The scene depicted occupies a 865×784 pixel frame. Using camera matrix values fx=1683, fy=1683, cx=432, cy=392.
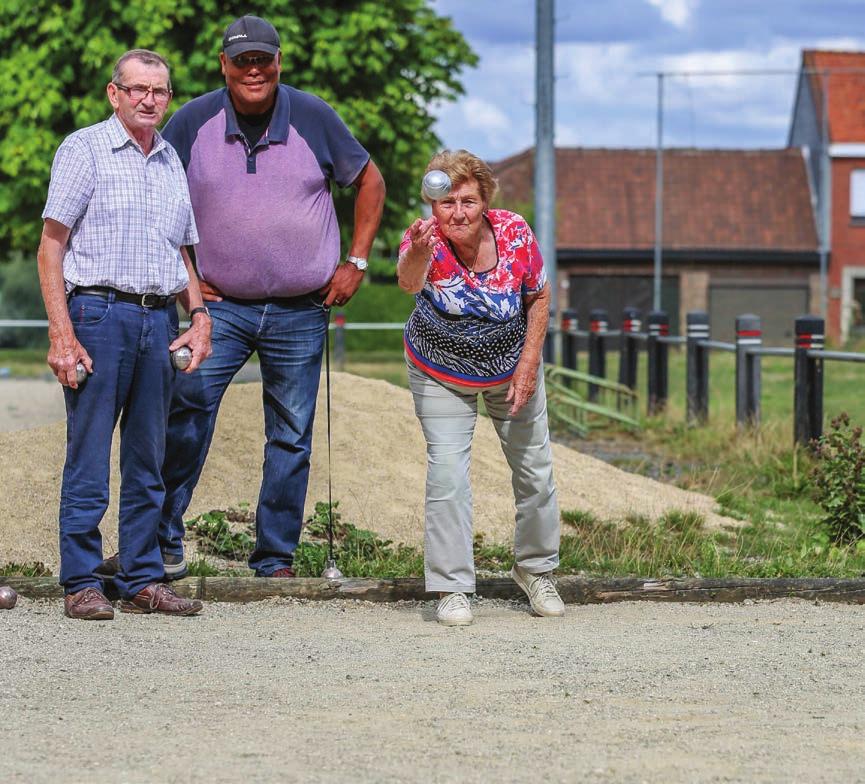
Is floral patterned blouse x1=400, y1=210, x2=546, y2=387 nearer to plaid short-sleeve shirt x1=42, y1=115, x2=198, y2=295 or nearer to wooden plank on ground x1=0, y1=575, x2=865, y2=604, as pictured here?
plaid short-sleeve shirt x1=42, y1=115, x2=198, y2=295

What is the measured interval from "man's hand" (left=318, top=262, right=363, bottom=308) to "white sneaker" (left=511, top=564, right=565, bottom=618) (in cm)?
125

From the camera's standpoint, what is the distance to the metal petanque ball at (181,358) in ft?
19.8

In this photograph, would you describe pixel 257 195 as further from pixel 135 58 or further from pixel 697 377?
pixel 697 377

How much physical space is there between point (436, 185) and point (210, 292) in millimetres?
1259

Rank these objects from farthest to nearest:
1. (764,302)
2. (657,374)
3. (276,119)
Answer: (764,302) < (657,374) < (276,119)

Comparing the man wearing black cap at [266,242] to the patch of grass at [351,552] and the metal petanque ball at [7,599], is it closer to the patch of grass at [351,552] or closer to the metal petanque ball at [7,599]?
the patch of grass at [351,552]

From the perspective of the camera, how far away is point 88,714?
15.0 ft

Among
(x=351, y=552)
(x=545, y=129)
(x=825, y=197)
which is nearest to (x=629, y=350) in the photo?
(x=545, y=129)

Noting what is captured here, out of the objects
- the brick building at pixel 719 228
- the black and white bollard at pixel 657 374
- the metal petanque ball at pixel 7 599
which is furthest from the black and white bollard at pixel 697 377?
the brick building at pixel 719 228

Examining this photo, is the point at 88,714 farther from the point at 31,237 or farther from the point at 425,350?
the point at 31,237

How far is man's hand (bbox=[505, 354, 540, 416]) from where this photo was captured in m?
5.96

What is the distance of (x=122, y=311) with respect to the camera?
5.85 metres

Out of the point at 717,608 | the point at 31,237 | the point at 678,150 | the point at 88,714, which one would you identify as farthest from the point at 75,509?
the point at 678,150

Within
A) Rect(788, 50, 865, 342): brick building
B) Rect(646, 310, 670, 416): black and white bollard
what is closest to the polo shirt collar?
Rect(646, 310, 670, 416): black and white bollard
